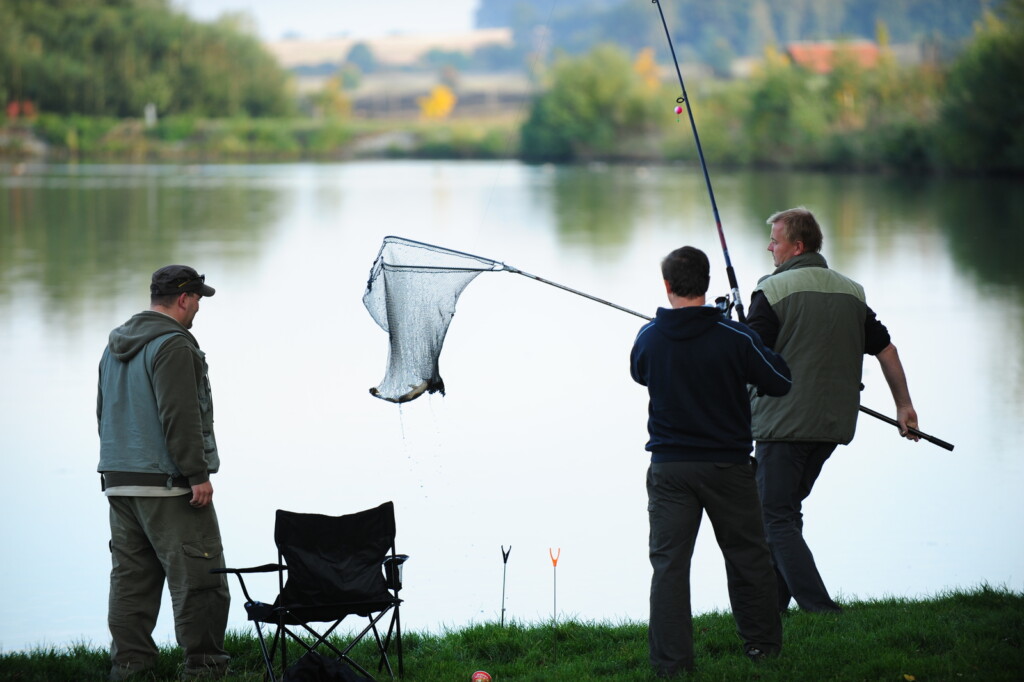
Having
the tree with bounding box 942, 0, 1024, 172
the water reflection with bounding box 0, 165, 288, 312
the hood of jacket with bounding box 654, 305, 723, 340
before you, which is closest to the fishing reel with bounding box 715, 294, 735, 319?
the hood of jacket with bounding box 654, 305, 723, 340

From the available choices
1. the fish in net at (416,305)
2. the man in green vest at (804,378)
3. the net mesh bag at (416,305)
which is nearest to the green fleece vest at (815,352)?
the man in green vest at (804,378)

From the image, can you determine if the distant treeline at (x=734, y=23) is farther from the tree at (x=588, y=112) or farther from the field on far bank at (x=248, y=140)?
the field on far bank at (x=248, y=140)

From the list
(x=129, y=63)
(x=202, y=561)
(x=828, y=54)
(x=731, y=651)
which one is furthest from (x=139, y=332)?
(x=129, y=63)

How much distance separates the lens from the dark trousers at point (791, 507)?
4875 mm

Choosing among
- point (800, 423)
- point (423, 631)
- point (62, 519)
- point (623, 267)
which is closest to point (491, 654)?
point (423, 631)

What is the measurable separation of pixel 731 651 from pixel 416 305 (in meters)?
1.86

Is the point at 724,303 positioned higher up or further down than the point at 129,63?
further down

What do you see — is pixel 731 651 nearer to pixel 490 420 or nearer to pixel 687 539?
pixel 687 539

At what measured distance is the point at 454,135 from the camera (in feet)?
249

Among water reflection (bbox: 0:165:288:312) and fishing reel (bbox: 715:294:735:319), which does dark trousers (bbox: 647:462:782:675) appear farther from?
water reflection (bbox: 0:165:288:312)

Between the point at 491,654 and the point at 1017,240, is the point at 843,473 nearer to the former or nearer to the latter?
the point at 491,654

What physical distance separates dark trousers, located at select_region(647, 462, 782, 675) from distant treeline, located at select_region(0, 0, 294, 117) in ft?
261

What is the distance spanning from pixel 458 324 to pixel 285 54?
104 metres

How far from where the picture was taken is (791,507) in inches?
193
